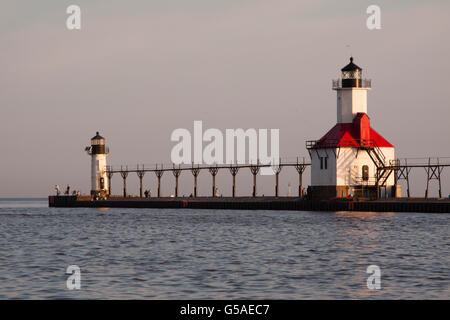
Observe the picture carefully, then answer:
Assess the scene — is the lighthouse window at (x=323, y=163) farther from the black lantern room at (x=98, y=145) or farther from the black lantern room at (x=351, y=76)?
the black lantern room at (x=98, y=145)

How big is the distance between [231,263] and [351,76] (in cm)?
5531

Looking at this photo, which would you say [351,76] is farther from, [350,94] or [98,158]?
[98,158]

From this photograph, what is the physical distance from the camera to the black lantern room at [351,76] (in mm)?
82438

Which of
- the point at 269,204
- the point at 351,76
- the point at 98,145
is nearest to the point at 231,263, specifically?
the point at 351,76

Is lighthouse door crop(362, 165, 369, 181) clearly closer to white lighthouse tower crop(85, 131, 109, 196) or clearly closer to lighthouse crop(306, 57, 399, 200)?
lighthouse crop(306, 57, 399, 200)

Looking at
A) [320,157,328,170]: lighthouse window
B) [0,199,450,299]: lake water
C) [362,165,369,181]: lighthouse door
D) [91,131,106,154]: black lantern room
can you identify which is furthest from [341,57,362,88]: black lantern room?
[91,131,106,154]: black lantern room

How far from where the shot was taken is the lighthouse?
7944cm

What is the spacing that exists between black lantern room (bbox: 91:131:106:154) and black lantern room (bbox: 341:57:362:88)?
4925cm

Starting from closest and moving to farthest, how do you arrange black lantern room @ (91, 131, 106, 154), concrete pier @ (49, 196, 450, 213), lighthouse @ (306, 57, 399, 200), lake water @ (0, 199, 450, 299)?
1. lake water @ (0, 199, 450, 299)
2. concrete pier @ (49, 196, 450, 213)
3. lighthouse @ (306, 57, 399, 200)
4. black lantern room @ (91, 131, 106, 154)

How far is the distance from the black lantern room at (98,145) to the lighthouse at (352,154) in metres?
46.2

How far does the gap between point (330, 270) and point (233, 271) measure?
3857mm

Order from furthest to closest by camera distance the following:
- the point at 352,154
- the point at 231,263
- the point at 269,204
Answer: the point at 269,204 < the point at 352,154 < the point at 231,263

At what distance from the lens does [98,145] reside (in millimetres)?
118938
